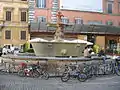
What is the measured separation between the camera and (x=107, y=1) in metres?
52.0

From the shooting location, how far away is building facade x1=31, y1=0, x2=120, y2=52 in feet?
154

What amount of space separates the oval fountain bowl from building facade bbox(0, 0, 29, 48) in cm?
2336

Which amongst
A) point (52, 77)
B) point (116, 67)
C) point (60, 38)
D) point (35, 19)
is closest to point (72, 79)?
point (52, 77)

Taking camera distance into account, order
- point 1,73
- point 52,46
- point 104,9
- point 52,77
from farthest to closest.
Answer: point 104,9 < point 52,46 < point 1,73 < point 52,77

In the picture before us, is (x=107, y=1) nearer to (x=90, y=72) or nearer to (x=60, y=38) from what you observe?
(x=60, y=38)

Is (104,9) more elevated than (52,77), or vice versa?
(104,9)

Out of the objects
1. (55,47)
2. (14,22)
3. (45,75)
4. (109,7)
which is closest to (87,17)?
(109,7)

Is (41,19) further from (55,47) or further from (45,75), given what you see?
(45,75)

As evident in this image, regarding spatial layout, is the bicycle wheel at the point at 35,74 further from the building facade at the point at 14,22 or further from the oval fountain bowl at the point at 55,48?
the building facade at the point at 14,22

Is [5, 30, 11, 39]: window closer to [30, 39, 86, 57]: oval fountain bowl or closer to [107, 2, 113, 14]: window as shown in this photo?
[107, 2, 113, 14]: window

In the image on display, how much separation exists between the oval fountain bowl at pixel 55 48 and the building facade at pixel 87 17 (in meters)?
23.1

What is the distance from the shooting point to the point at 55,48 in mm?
Answer: 23125

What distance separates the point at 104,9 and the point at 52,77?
33705 mm

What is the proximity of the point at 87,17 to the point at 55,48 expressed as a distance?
27547mm
